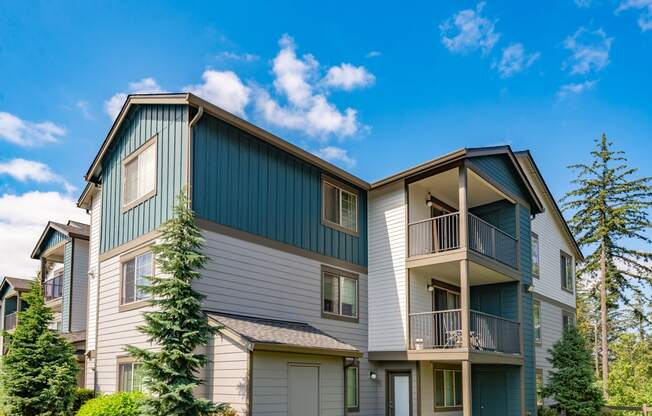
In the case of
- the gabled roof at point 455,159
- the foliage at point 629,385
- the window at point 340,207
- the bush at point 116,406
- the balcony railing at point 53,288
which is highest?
the gabled roof at point 455,159

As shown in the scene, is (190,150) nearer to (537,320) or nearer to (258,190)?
(258,190)

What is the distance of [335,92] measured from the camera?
24.9 meters

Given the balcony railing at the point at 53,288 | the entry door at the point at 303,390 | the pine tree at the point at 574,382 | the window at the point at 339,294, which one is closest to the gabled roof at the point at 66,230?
the balcony railing at the point at 53,288

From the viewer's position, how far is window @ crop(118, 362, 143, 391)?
1452cm

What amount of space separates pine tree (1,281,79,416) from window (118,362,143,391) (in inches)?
55.6

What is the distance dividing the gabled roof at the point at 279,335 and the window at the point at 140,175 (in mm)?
4223

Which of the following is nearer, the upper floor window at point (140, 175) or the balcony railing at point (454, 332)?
the upper floor window at point (140, 175)

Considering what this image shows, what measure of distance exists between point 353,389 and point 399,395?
153cm

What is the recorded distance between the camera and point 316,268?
16.7 meters

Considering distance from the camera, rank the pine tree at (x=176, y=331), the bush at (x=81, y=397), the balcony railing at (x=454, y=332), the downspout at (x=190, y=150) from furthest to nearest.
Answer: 1. the balcony railing at (x=454, y=332)
2. the bush at (x=81, y=397)
3. the downspout at (x=190, y=150)
4. the pine tree at (x=176, y=331)

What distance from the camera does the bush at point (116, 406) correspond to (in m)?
12.6

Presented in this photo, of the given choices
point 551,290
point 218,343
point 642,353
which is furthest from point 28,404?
point 642,353

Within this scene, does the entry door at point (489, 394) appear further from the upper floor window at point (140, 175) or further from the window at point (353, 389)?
the upper floor window at point (140, 175)

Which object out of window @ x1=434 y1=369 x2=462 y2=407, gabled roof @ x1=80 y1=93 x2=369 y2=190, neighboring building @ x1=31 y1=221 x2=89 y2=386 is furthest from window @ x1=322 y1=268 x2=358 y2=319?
neighboring building @ x1=31 y1=221 x2=89 y2=386
